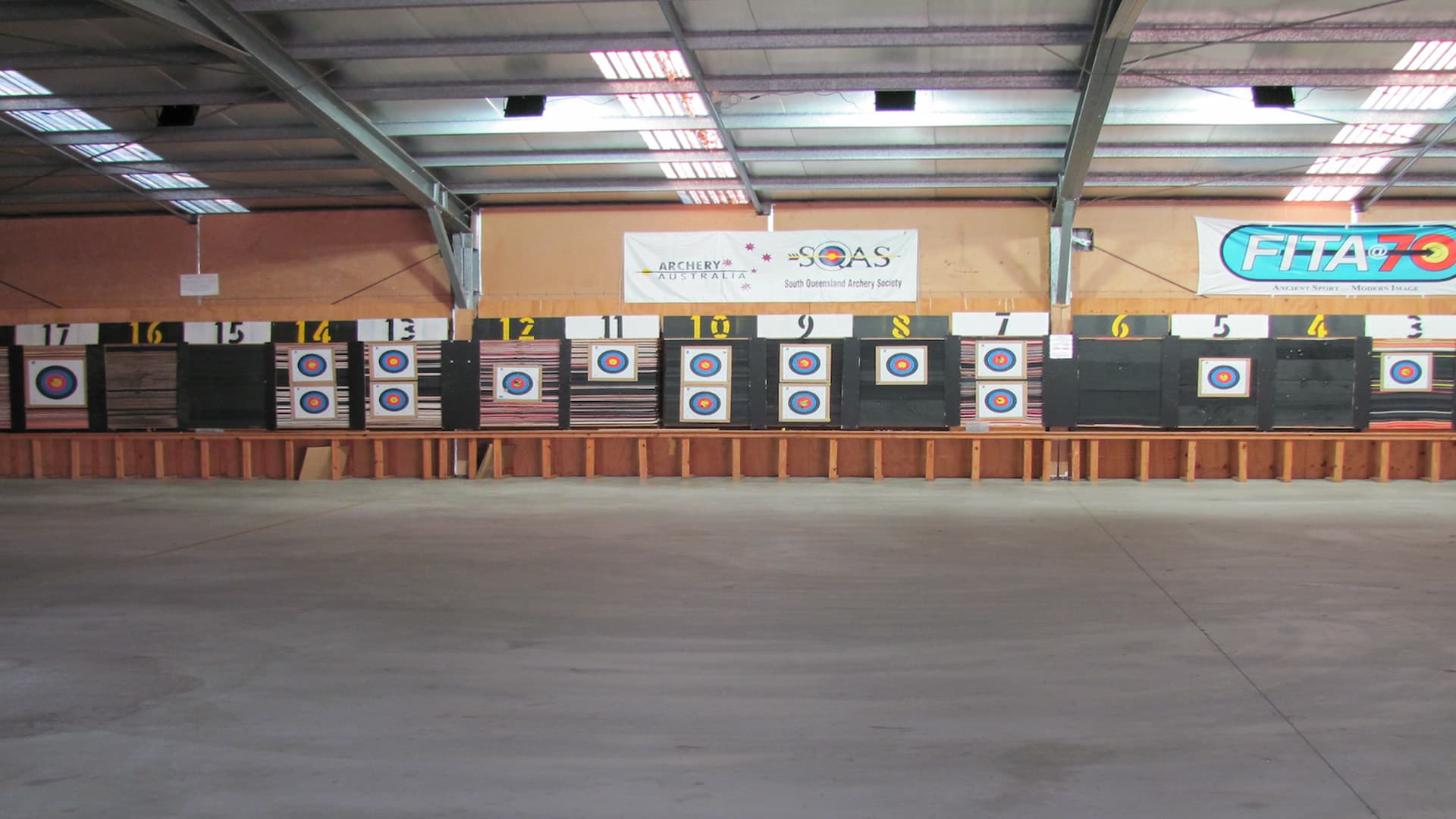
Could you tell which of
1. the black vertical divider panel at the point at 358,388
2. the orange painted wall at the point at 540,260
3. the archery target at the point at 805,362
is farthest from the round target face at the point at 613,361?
the black vertical divider panel at the point at 358,388

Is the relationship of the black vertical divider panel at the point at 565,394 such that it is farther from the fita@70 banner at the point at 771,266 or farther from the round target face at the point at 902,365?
A: the round target face at the point at 902,365

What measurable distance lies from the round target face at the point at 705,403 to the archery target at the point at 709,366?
0.14 meters

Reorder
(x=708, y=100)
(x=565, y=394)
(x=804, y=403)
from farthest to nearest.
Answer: (x=565, y=394)
(x=804, y=403)
(x=708, y=100)

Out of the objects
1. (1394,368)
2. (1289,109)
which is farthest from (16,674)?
(1394,368)

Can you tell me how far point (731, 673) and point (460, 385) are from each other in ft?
23.1

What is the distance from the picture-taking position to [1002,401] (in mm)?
8875

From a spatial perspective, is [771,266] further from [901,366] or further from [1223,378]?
[1223,378]

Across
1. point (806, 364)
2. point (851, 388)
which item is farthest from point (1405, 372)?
point (806, 364)

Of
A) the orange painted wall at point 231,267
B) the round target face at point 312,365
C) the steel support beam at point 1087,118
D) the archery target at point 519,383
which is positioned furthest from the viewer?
the orange painted wall at point 231,267

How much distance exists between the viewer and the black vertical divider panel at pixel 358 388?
30.7 feet

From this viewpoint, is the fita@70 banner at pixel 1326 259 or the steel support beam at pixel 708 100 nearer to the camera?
the steel support beam at pixel 708 100

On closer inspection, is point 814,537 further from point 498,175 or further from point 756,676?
point 498,175

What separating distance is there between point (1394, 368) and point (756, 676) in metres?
8.58

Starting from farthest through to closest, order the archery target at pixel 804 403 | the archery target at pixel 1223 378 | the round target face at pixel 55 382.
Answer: the round target face at pixel 55 382
the archery target at pixel 804 403
the archery target at pixel 1223 378
